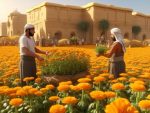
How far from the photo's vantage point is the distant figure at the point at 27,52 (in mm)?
6239

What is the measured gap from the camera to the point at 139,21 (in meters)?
55.2

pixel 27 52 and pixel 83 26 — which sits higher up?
pixel 83 26

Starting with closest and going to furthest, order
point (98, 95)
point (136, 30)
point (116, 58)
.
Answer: point (98, 95)
point (116, 58)
point (136, 30)

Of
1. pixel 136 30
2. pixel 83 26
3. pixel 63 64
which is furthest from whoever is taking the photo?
pixel 136 30

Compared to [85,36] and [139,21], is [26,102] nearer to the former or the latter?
[85,36]

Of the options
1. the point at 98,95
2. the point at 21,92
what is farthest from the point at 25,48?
the point at 98,95

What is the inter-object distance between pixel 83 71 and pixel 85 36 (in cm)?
4091

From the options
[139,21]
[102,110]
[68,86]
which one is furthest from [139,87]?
[139,21]

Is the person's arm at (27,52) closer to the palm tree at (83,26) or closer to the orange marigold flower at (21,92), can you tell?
the orange marigold flower at (21,92)

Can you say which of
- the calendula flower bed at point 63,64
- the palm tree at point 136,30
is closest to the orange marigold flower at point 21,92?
the calendula flower bed at point 63,64

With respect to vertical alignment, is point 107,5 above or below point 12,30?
above

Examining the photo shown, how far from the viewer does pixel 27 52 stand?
6262mm

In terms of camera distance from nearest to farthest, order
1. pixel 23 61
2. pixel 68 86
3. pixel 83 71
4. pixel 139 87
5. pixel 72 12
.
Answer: pixel 139 87 → pixel 68 86 → pixel 23 61 → pixel 83 71 → pixel 72 12

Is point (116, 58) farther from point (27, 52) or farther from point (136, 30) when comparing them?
point (136, 30)
